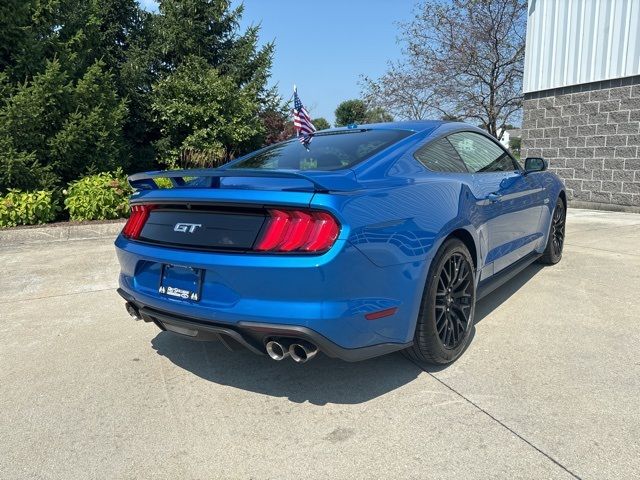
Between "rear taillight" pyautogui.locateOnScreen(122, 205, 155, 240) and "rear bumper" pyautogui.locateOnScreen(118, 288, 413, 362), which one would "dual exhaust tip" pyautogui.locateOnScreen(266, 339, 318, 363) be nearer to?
"rear bumper" pyautogui.locateOnScreen(118, 288, 413, 362)

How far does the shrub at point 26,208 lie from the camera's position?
8.02 meters

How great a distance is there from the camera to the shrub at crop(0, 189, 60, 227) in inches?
316

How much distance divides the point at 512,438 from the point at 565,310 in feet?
6.68

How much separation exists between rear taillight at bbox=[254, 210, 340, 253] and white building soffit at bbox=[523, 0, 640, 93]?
9.78m

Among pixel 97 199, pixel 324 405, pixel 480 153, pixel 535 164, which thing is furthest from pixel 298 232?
pixel 97 199

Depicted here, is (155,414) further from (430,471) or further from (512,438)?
(512,438)

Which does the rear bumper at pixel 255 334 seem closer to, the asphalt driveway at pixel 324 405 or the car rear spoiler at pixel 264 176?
the asphalt driveway at pixel 324 405

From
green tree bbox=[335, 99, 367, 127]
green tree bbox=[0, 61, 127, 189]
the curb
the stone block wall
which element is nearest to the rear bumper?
the curb

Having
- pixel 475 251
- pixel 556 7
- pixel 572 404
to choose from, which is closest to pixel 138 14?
pixel 556 7

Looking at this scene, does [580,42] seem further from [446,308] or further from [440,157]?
[446,308]

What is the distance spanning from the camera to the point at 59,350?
3.38 meters

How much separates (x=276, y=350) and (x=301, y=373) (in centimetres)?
67

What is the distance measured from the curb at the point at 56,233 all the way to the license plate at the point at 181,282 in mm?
6091

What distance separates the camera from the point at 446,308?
113 inches
